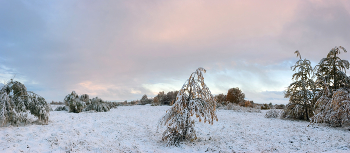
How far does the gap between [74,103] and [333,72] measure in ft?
55.9

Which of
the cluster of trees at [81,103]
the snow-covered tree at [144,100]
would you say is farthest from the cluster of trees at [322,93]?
the snow-covered tree at [144,100]

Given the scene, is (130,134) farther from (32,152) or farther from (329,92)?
(329,92)

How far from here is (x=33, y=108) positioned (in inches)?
288

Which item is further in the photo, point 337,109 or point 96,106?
point 96,106

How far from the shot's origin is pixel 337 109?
8383 mm

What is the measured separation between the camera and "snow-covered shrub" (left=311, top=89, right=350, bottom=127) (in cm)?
789

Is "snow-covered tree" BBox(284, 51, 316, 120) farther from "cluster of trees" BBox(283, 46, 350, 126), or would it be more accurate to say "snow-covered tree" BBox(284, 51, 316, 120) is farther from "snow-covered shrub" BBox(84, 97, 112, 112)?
"snow-covered shrub" BBox(84, 97, 112, 112)

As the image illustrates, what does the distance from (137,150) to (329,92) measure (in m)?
10.1

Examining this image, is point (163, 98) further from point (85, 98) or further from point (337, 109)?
point (337, 109)

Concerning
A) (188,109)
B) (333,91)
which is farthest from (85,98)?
(333,91)

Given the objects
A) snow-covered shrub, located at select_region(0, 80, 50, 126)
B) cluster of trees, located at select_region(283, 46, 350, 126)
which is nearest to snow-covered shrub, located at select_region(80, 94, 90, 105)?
snow-covered shrub, located at select_region(0, 80, 50, 126)

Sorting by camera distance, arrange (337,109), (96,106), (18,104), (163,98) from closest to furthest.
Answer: (18,104)
(337,109)
(96,106)
(163,98)

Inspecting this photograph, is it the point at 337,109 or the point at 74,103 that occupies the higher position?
the point at 337,109

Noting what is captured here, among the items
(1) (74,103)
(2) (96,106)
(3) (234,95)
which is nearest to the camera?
(1) (74,103)
